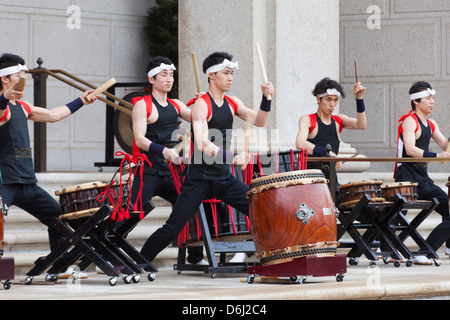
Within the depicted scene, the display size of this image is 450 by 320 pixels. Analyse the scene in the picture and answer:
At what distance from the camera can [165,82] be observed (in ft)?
26.6

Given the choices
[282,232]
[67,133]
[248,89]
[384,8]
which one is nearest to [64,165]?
[67,133]

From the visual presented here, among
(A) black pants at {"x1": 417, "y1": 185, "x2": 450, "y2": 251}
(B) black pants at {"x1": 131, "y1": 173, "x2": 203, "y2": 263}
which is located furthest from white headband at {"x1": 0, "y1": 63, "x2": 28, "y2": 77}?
(A) black pants at {"x1": 417, "y1": 185, "x2": 450, "y2": 251}

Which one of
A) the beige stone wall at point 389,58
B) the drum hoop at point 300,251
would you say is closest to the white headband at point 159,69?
the drum hoop at point 300,251

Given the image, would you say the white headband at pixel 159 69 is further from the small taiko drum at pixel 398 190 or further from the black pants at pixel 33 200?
the small taiko drum at pixel 398 190

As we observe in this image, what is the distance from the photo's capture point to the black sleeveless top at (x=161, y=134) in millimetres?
8016

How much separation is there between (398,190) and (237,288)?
2.82m

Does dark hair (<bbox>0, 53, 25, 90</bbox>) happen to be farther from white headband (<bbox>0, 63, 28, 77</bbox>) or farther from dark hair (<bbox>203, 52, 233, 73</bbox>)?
dark hair (<bbox>203, 52, 233, 73</bbox>)

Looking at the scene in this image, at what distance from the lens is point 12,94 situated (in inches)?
273

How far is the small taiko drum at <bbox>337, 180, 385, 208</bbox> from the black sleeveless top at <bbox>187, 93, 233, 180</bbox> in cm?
153

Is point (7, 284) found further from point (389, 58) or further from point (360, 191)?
point (389, 58)

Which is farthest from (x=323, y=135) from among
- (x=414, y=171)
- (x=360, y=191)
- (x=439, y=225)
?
(x=439, y=225)

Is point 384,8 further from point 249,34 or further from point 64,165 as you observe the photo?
point 64,165
